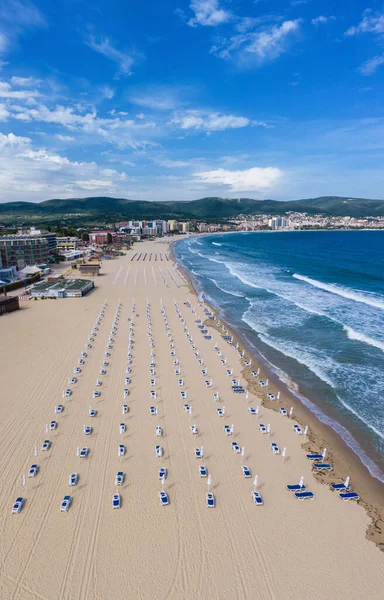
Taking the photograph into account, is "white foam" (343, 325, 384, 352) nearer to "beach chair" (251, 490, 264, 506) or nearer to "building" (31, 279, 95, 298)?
"beach chair" (251, 490, 264, 506)

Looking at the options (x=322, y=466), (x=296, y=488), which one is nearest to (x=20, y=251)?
(x=322, y=466)

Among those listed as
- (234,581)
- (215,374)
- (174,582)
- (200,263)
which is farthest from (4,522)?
(200,263)

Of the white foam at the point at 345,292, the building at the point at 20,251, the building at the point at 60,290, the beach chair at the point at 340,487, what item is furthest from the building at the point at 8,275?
the beach chair at the point at 340,487

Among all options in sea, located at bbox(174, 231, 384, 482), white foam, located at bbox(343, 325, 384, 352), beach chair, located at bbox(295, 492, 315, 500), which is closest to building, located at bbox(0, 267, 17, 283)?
sea, located at bbox(174, 231, 384, 482)

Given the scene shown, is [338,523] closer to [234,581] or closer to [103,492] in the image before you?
[234,581]

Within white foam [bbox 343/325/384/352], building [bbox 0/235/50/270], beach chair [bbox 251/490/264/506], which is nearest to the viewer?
beach chair [bbox 251/490/264/506]
